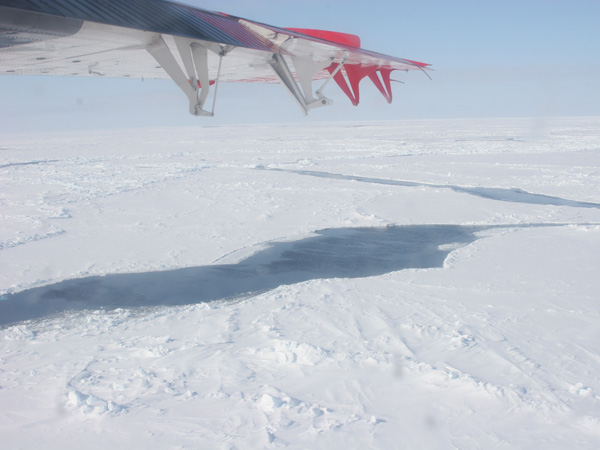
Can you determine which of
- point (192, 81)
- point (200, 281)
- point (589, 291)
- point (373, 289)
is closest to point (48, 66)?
point (192, 81)

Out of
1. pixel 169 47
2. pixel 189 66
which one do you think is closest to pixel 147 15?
pixel 189 66

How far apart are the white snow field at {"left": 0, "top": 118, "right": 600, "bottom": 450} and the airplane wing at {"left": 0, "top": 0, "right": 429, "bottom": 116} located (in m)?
2.07

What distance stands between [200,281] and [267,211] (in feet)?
12.3

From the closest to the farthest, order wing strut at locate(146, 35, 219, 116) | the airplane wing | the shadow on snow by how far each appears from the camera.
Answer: the airplane wing < wing strut at locate(146, 35, 219, 116) < the shadow on snow

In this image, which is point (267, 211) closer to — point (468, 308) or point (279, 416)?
point (468, 308)

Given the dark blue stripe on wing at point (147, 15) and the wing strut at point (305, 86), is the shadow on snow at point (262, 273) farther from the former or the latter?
the dark blue stripe on wing at point (147, 15)

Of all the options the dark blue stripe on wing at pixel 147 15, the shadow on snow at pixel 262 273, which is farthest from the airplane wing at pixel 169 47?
the shadow on snow at pixel 262 273

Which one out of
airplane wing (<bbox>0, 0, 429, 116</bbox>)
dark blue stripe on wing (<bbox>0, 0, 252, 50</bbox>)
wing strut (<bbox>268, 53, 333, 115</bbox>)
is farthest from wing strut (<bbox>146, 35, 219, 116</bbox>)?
wing strut (<bbox>268, 53, 333, 115</bbox>)

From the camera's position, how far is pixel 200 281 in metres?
5.99

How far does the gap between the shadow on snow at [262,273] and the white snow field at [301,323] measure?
36 millimetres

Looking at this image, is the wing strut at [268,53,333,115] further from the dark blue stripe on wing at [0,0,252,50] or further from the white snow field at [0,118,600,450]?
the white snow field at [0,118,600,450]

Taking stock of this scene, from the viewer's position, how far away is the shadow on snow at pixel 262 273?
533cm

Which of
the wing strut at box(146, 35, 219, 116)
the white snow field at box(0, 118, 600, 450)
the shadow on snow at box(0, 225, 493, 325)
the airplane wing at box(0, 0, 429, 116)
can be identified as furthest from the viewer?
the shadow on snow at box(0, 225, 493, 325)

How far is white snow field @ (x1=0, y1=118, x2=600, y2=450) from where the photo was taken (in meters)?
2.92
